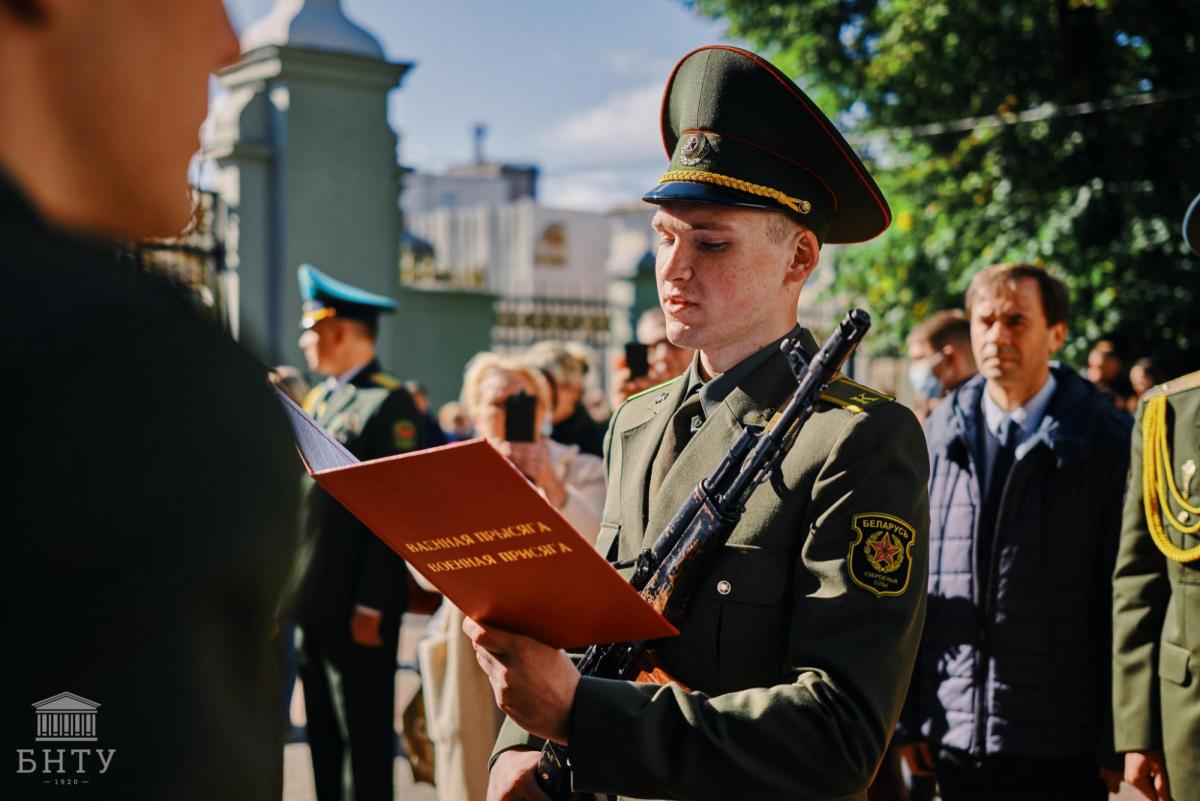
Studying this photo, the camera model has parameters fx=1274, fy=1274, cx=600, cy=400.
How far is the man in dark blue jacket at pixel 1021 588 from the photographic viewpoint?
3.68m

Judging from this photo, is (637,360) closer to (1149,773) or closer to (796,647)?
(1149,773)

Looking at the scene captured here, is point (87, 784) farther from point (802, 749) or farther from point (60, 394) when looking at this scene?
point (802, 749)

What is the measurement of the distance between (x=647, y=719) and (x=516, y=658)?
0.21 m

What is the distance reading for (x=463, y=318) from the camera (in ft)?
46.4

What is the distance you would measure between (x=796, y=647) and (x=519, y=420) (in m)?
2.41

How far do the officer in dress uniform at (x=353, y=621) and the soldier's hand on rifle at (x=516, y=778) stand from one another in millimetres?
3223

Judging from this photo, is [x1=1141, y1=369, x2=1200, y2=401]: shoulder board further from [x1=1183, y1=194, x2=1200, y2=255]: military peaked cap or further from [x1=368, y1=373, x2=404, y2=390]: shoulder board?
[x1=368, y1=373, x2=404, y2=390]: shoulder board

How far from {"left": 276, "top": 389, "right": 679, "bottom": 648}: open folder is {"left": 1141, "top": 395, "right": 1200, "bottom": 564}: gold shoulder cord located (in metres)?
1.96

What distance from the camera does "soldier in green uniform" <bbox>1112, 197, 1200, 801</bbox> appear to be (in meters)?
3.20

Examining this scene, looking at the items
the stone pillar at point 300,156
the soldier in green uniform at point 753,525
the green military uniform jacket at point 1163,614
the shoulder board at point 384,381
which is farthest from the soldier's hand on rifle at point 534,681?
the stone pillar at point 300,156

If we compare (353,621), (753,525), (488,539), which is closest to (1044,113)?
(353,621)

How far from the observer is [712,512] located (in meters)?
2.01

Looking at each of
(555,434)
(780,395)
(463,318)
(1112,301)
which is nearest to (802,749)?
(780,395)

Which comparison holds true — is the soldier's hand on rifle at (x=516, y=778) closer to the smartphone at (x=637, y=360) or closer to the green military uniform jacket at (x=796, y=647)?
the green military uniform jacket at (x=796, y=647)
